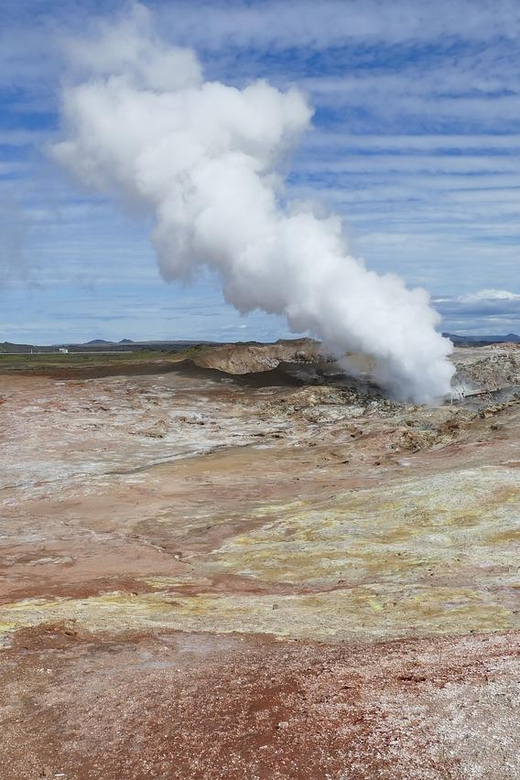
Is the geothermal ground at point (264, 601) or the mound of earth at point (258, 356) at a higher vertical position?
the mound of earth at point (258, 356)

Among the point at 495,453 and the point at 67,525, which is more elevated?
the point at 495,453

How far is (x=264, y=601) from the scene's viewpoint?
15.3 m

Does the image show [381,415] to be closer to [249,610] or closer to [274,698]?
[249,610]

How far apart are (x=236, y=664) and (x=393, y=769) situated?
155 inches

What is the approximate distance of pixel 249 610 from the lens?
48.1 feet

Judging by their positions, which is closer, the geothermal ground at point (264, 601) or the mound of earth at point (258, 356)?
the geothermal ground at point (264, 601)

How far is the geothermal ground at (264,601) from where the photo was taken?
28.6ft

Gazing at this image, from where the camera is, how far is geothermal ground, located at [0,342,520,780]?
870cm

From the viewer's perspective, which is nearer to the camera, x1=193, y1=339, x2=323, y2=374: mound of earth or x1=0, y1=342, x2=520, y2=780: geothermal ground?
x1=0, y1=342, x2=520, y2=780: geothermal ground

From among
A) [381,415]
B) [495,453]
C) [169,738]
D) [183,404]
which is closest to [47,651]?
[169,738]

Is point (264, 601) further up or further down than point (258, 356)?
further down

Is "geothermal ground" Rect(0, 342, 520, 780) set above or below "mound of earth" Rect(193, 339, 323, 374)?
below

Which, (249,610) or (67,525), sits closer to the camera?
(249,610)

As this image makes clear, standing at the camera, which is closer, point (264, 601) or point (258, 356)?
point (264, 601)
